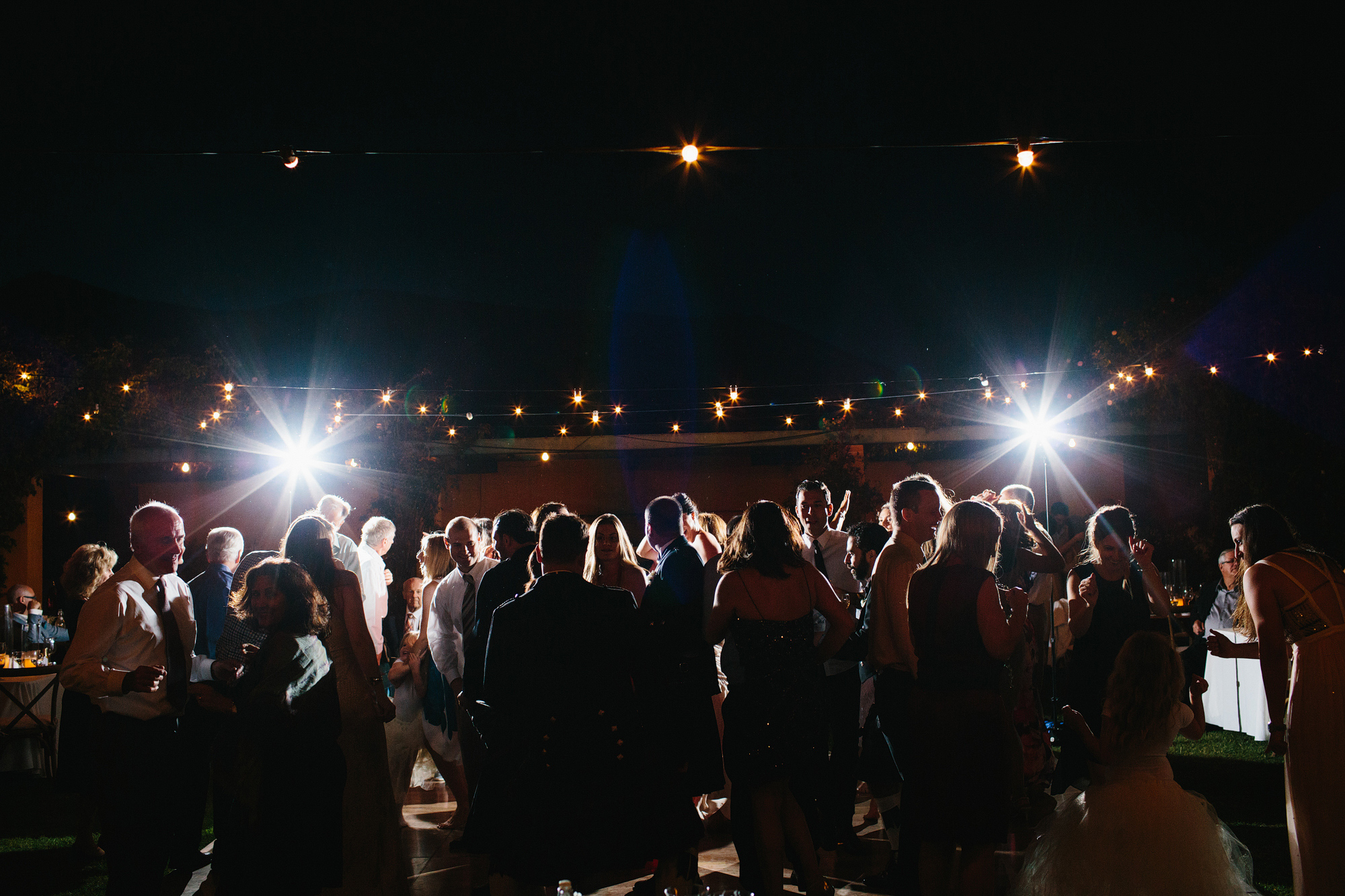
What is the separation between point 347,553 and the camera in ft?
16.4

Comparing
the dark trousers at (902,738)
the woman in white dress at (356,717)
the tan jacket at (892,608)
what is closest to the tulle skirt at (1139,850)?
the dark trousers at (902,738)

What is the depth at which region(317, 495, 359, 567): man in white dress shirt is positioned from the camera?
4945 mm

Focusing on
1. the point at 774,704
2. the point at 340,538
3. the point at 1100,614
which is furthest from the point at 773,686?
the point at 340,538

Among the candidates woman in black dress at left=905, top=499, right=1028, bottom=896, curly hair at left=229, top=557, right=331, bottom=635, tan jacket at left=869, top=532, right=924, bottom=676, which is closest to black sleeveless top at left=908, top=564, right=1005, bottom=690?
woman in black dress at left=905, top=499, right=1028, bottom=896

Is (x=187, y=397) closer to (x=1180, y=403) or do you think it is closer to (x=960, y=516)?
(x=960, y=516)

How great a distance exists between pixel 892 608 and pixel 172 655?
114 inches

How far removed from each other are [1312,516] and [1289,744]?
386 inches

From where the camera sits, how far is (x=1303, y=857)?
3.10m

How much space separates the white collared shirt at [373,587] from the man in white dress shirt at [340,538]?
0.20 ft

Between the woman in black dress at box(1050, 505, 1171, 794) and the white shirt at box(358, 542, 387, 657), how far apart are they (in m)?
3.60

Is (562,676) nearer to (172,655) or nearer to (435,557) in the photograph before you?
(172,655)

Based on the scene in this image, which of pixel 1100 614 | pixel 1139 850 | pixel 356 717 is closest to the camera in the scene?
pixel 1139 850

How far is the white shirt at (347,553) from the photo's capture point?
4.94m

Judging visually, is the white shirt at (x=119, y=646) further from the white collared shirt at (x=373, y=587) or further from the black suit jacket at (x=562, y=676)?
the black suit jacket at (x=562, y=676)
